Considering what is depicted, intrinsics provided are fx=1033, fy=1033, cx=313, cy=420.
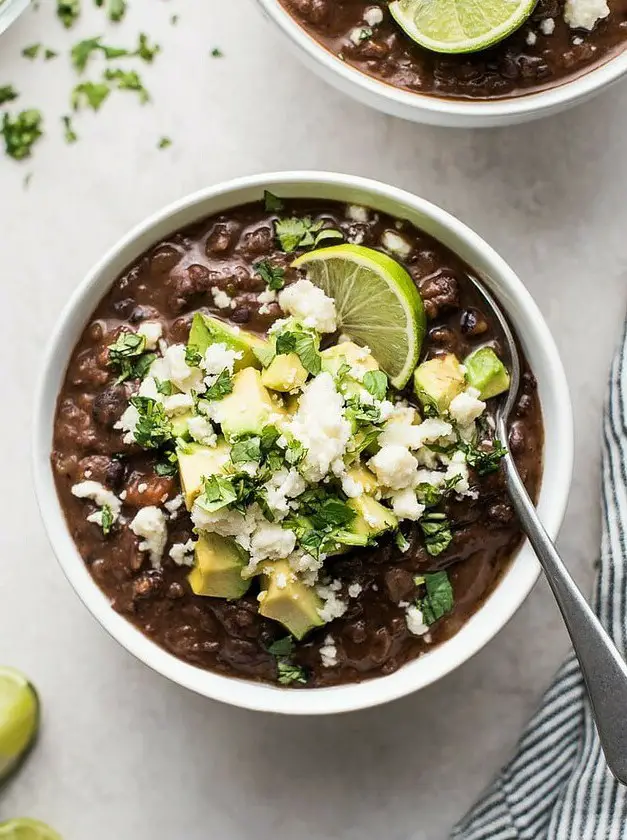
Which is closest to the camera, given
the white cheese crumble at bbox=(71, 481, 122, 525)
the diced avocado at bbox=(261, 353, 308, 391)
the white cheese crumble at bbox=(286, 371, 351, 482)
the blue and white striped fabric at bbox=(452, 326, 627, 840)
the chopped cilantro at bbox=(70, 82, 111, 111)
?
the white cheese crumble at bbox=(286, 371, 351, 482)

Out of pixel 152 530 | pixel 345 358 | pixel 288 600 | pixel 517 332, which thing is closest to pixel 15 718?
pixel 152 530

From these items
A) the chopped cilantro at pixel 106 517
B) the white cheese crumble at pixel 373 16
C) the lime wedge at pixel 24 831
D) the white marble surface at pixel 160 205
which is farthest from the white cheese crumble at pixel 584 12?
the lime wedge at pixel 24 831

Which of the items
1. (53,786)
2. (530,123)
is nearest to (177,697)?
(53,786)

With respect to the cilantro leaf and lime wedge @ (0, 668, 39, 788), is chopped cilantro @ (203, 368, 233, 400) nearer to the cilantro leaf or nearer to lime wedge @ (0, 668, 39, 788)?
the cilantro leaf

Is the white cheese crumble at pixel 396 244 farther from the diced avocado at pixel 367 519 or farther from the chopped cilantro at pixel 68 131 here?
the chopped cilantro at pixel 68 131

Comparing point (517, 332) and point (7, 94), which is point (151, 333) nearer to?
point (517, 332)

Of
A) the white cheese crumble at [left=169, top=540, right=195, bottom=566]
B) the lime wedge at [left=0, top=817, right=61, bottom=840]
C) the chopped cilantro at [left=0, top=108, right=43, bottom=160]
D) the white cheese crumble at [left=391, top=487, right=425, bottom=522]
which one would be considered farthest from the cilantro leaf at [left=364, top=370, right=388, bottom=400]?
the lime wedge at [left=0, top=817, right=61, bottom=840]
